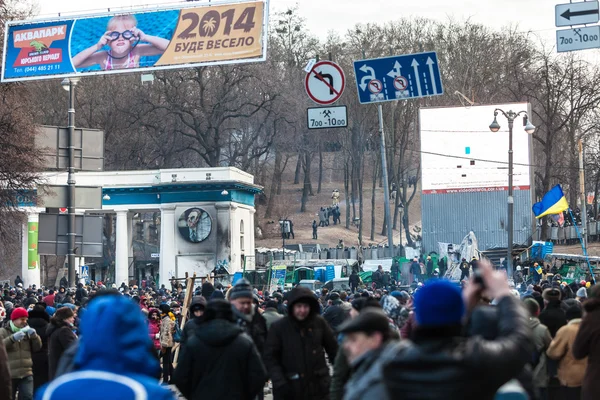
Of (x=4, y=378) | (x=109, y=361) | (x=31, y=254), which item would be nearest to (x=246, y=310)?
(x=4, y=378)

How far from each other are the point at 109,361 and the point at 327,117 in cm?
1520

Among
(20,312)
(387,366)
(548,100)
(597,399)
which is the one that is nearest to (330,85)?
(20,312)

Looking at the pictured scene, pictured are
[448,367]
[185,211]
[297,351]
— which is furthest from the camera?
[185,211]

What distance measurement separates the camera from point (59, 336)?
1260 centimetres

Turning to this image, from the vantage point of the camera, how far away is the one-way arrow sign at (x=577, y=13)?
17938mm

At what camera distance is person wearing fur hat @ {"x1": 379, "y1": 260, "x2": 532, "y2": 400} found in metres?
4.35

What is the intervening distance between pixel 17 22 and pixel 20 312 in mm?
16453

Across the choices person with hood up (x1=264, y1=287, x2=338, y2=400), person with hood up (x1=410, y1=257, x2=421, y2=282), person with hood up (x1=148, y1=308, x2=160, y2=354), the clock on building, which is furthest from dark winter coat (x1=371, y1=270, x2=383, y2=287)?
person with hood up (x1=264, y1=287, x2=338, y2=400)

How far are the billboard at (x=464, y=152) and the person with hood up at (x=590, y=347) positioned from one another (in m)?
43.3

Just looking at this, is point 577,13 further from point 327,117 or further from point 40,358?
point 40,358

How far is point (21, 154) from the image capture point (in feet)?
97.4

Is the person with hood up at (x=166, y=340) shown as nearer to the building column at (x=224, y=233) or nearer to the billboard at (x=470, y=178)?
the billboard at (x=470, y=178)

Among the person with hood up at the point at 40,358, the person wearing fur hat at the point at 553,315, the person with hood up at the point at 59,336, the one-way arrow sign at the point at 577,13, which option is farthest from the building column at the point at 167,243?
the person wearing fur hat at the point at 553,315

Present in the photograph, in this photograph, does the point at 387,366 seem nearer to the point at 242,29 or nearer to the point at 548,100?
the point at 242,29
